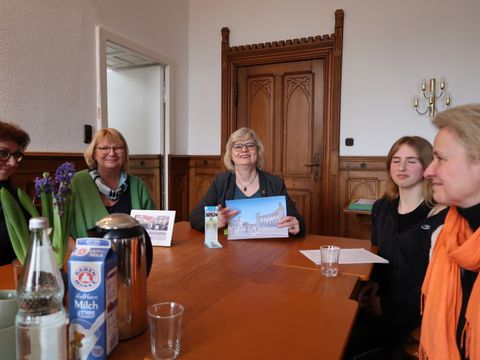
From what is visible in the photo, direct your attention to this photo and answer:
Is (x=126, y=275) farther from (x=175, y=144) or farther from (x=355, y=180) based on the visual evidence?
(x=175, y=144)

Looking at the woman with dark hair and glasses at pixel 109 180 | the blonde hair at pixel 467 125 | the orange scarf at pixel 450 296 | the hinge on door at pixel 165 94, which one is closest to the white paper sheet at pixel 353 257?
the orange scarf at pixel 450 296

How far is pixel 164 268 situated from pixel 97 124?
2.21m

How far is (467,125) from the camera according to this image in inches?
38.8

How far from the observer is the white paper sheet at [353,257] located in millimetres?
1361

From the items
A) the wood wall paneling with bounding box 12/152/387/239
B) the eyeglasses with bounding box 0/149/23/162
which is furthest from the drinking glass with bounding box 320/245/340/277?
the wood wall paneling with bounding box 12/152/387/239

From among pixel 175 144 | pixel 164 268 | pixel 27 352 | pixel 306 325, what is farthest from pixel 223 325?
pixel 175 144

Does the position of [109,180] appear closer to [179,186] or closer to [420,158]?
[420,158]

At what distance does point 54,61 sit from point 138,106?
1.52 meters

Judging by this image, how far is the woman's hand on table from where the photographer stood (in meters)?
1.75

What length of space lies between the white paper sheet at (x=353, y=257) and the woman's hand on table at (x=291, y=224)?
0.81ft

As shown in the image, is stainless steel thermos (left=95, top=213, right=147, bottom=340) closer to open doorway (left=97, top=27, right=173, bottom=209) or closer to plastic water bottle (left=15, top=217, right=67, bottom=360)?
plastic water bottle (left=15, top=217, right=67, bottom=360)

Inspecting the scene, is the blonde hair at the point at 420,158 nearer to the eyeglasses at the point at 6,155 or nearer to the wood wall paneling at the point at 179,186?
the eyeglasses at the point at 6,155

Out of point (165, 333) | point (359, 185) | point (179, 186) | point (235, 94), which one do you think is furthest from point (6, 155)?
point (359, 185)

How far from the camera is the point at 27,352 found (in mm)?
569
